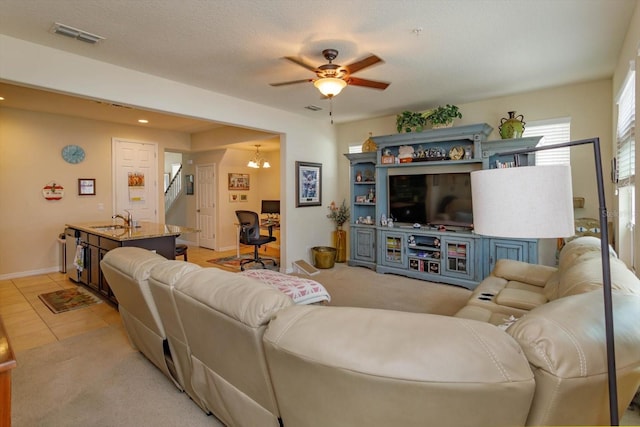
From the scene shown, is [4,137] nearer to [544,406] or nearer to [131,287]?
[131,287]

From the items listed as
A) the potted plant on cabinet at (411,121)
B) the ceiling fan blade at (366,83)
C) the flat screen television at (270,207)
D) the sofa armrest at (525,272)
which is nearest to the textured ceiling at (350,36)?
the ceiling fan blade at (366,83)

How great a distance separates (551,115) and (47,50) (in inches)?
230

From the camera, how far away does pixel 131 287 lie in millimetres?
2021

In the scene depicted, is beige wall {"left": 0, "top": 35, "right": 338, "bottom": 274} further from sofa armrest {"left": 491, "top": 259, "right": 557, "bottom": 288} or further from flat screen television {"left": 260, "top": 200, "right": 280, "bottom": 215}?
sofa armrest {"left": 491, "top": 259, "right": 557, "bottom": 288}

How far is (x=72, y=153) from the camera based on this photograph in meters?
5.82

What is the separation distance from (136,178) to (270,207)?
9.87 ft

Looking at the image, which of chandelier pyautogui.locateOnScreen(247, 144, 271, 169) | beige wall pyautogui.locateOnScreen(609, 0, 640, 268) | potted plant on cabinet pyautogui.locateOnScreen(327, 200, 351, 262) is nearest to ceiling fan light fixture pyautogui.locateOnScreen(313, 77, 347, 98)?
beige wall pyautogui.locateOnScreen(609, 0, 640, 268)

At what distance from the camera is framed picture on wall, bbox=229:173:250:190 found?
26.2 feet

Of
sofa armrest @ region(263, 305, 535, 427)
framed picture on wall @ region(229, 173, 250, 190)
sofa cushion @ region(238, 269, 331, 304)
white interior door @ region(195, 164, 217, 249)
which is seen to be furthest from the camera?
framed picture on wall @ region(229, 173, 250, 190)

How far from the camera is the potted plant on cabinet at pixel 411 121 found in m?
5.02

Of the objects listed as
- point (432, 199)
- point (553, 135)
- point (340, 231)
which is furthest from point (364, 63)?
point (340, 231)

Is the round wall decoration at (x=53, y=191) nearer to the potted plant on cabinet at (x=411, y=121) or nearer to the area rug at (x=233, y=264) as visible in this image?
the area rug at (x=233, y=264)

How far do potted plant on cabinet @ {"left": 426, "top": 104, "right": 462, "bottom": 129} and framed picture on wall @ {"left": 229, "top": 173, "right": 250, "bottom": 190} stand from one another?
4924mm

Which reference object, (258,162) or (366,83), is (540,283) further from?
(258,162)
